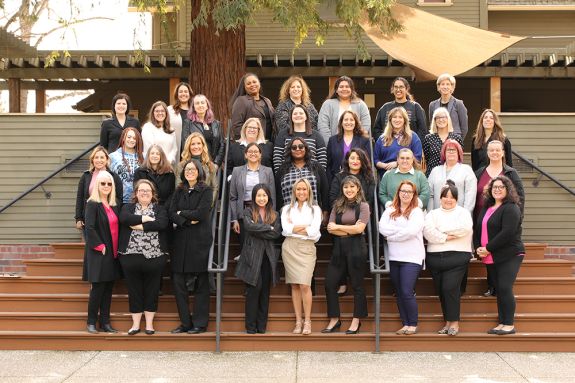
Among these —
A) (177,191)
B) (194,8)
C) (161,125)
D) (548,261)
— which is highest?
(194,8)

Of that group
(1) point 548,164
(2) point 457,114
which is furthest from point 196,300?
(1) point 548,164

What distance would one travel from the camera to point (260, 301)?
7.65 metres

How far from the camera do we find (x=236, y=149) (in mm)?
8547

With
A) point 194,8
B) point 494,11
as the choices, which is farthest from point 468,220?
point 494,11

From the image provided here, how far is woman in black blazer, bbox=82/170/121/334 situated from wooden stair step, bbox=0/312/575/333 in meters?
0.26

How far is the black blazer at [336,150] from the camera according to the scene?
835 centimetres

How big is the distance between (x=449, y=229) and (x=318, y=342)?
1.69 m

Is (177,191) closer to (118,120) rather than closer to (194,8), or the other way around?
(118,120)

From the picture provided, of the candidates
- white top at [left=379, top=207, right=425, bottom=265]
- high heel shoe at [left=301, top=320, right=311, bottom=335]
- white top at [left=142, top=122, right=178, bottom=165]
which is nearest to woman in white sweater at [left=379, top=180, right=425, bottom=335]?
white top at [left=379, top=207, right=425, bottom=265]

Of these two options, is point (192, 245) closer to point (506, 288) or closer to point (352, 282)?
point (352, 282)

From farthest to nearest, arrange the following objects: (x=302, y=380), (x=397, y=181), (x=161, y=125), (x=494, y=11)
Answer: (x=494, y=11) → (x=161, y=125) → (x=397, y=181) → (x=302, y=380)

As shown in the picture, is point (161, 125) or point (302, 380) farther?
point (161, 125)

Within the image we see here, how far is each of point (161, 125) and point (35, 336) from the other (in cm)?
260

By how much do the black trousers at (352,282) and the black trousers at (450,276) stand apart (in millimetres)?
737
